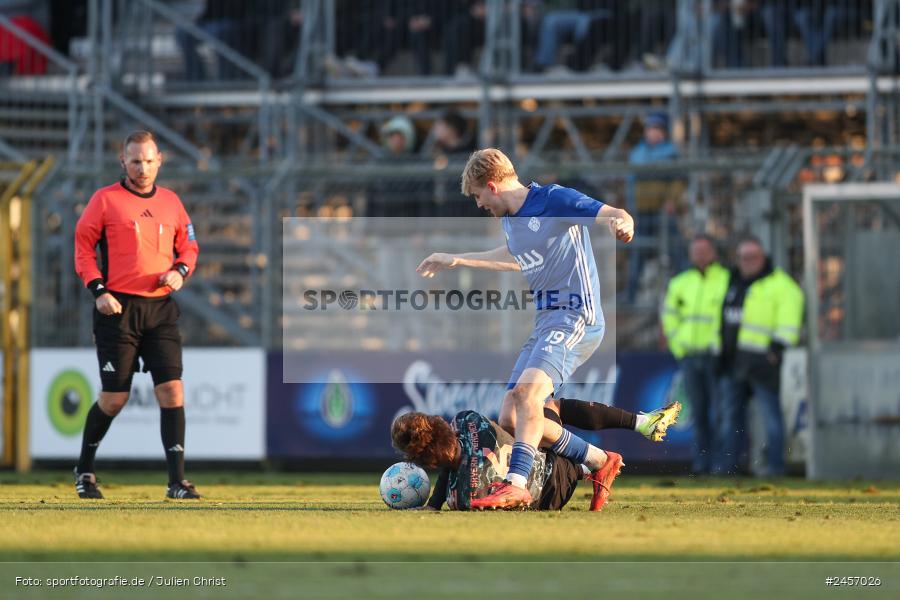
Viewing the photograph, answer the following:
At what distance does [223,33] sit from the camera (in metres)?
23.9

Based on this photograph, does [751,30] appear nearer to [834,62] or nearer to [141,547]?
[834,62]

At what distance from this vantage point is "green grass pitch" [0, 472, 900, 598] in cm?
659

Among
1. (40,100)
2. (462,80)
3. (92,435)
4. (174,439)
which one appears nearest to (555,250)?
(174,439)

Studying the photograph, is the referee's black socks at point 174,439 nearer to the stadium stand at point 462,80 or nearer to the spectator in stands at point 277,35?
the stadium stand at point 462,80

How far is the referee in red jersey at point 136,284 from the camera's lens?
11.3 m

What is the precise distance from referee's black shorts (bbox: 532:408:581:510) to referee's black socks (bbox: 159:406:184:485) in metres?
2.61

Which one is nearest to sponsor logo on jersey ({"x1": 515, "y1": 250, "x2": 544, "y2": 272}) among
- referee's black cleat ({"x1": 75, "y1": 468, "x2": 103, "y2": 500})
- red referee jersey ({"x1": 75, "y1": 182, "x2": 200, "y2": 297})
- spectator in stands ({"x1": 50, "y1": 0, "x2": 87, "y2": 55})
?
red referee jersey ({"x1": 75, "y1": 182, "x2": 200, "y2": 297})

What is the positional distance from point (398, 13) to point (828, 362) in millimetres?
→ 9100

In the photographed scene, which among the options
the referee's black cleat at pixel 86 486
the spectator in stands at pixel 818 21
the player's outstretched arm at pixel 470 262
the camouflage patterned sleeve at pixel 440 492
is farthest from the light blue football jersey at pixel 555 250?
the spectator in stands at pixel 818 21

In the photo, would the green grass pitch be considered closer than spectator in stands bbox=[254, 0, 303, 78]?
Yes

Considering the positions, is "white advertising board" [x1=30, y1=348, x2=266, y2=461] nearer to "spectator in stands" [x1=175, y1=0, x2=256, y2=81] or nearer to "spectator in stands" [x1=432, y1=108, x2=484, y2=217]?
"spectator in stands" [x1=432, y1=108, x2=484, y2=217]

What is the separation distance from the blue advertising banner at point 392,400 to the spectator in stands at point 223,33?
25.1 feet

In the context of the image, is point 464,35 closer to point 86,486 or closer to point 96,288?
point 96,288

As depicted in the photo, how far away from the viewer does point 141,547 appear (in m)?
7.87
